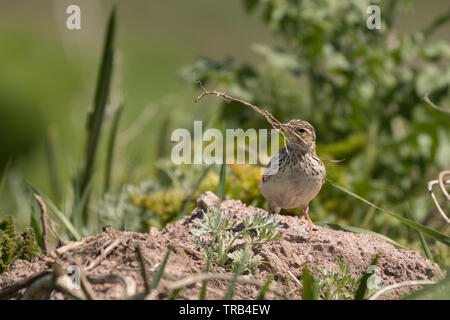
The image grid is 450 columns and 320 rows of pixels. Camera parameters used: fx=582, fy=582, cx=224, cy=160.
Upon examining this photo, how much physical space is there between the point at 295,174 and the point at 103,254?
2.36 feet

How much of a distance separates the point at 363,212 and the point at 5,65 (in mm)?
3652

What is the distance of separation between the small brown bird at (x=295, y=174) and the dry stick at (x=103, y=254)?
24.5 inches

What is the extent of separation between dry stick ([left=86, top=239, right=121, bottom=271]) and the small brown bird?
621 millimetres

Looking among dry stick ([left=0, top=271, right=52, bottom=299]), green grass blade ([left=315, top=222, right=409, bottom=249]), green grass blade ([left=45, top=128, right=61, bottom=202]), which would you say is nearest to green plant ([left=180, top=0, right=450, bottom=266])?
green grass blade ([left=45, top=128, right=61, bottom=202])

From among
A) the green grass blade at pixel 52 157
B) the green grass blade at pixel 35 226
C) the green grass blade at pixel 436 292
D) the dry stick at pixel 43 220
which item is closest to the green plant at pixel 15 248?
the dry stick at pixel 43 220

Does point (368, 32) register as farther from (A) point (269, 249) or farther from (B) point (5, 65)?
(B) point (5, 65)

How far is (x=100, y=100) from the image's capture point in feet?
7.59

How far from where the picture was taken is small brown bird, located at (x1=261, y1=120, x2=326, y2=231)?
1790 millimetres

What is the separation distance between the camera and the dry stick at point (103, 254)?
49.9 inches

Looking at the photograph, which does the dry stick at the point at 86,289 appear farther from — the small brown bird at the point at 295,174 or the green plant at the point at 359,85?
the green plant at the point at 359,85

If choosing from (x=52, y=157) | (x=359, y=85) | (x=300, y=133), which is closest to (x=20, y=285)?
(x=300, y=133)

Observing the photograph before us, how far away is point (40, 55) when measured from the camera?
215 inches

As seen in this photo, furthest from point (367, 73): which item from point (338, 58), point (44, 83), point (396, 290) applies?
point (44, 83)

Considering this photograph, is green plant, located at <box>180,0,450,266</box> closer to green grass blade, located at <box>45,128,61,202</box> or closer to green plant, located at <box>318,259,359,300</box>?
green grass blade, located at <box>45,128,61,202</box>
